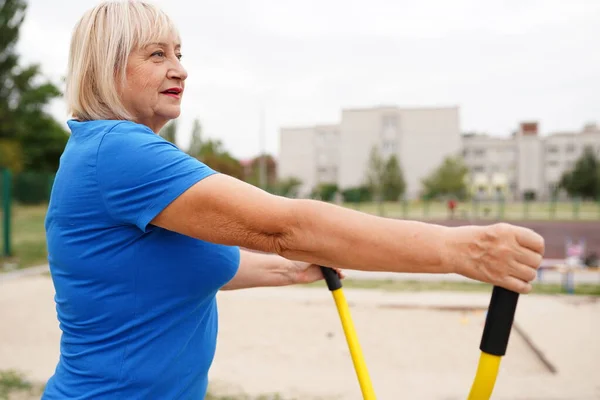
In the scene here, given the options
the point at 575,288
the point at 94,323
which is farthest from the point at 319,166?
the point at 94,323

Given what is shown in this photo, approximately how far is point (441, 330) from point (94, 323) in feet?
18.8

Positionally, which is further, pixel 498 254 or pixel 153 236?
pixel 153 236

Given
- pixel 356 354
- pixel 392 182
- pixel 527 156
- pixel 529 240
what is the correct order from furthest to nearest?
pixel 527 156, pixel 392 182, pixel 356 354, pixel 529 240

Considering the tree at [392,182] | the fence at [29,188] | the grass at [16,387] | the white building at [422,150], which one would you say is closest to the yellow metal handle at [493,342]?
the grass at [16,387]

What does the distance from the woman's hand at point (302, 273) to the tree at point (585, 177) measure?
52.9m

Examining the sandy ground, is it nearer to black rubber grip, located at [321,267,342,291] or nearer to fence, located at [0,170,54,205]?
black rubber grip, located at [321,267,342,291]

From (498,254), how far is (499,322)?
18cm

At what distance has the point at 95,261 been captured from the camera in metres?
1.18

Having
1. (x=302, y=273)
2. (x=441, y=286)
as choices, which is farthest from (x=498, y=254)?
(x=441, y=286)

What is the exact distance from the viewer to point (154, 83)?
132cm

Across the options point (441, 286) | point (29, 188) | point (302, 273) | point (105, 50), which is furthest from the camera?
point (29, 188)

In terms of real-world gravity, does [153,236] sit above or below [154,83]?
below

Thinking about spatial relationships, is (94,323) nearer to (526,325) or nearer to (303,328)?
(303,328)

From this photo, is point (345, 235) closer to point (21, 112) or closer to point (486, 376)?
point (486, 376)
